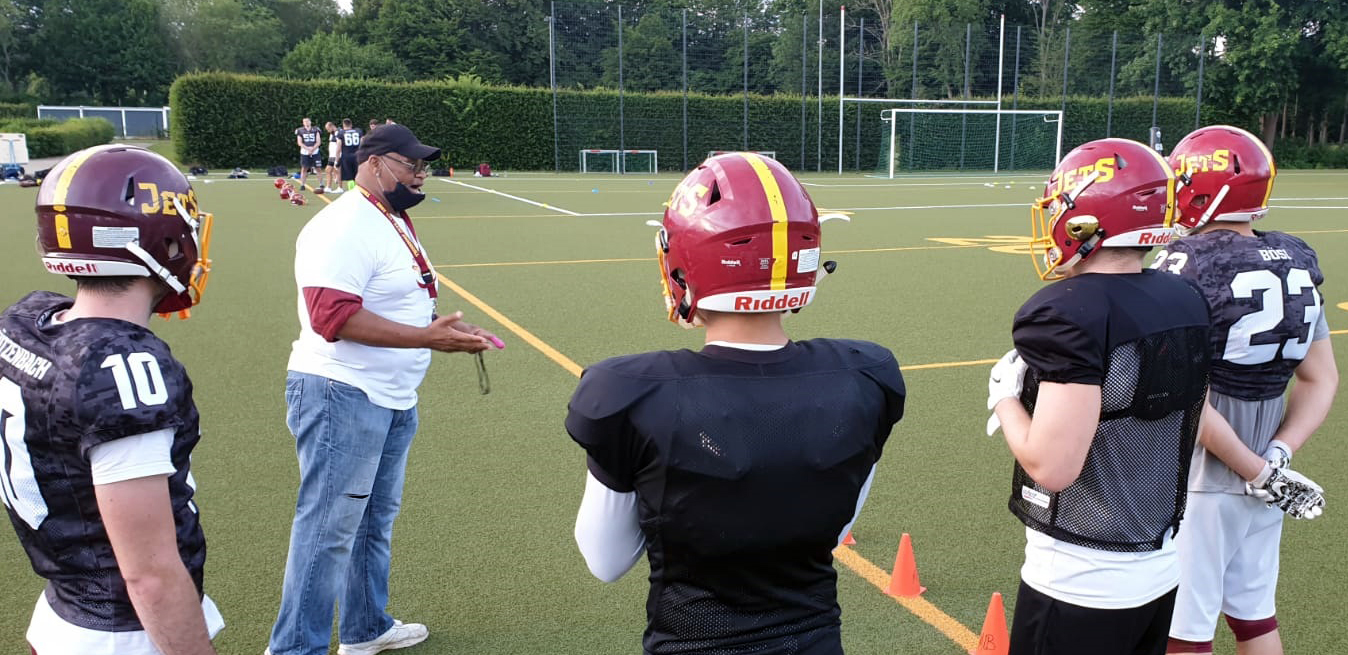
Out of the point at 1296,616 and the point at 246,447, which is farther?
the point at 246,447

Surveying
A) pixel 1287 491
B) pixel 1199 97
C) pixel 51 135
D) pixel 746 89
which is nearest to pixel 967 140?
pixel 746 89

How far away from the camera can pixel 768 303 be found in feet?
6.70

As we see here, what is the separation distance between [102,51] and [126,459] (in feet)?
278

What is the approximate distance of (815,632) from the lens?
2.07 meters

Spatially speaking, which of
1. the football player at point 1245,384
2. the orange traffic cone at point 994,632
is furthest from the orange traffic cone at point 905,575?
the football player at point 1245,384

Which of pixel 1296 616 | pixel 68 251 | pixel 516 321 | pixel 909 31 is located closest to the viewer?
pixel 68 251

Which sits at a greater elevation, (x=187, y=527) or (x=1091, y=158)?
(x=1091, y=158)

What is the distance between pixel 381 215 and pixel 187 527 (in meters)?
1.78

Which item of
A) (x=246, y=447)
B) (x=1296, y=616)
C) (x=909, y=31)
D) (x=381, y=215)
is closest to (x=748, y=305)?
(x=381, y=215)

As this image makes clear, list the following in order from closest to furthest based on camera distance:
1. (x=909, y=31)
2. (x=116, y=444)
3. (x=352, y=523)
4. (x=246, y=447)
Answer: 1. (x=116, y=444)
2. (x=352, y=523)
3. (x=246, y=447)
4. (x=909, y=31)

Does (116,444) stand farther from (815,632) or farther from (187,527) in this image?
(815,632)

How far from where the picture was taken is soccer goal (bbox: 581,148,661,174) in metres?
39.5

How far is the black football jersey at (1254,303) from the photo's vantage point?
3.22 meters

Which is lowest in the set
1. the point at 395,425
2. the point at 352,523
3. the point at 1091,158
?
the point at 352,523
